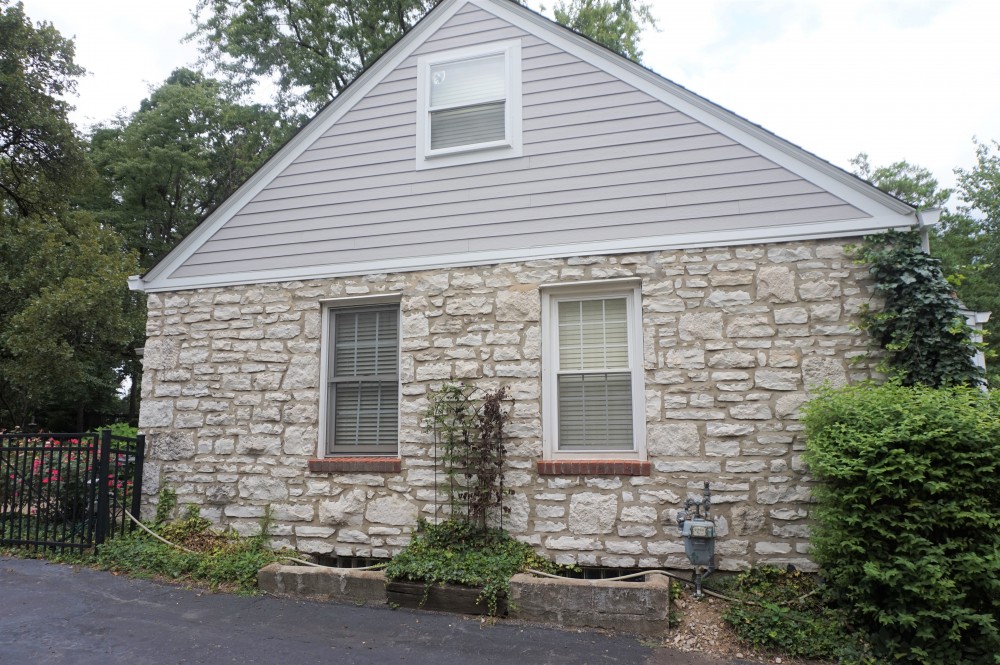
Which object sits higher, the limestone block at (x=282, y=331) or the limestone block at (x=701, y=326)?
the limestone block at (x=282, y=331)

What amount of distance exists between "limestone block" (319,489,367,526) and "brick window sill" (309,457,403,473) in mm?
231

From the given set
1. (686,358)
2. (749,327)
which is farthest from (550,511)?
(749,327)

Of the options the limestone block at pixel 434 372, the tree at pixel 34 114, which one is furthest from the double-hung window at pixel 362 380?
the tree at pixel 34 114

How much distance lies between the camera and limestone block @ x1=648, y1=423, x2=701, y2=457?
5.59 meters

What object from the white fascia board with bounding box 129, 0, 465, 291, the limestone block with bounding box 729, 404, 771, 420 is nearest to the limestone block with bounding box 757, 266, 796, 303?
the limestone block with bounding box 729, 404, 771, 420

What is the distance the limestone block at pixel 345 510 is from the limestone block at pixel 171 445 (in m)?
1.78

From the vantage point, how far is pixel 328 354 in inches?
272

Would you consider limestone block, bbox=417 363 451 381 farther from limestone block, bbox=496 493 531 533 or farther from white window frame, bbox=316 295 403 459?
limestone block, bbox=496 493 531 533

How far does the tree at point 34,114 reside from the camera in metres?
13.9

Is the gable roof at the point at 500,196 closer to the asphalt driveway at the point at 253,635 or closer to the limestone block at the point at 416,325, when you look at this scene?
the limestone block at the point at 416,325

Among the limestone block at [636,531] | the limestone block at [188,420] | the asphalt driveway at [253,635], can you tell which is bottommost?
the asphalt driveway at [253,635]

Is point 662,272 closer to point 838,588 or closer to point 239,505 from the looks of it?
point 838,588

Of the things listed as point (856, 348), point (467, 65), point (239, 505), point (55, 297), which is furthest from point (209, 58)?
point (856, 348)

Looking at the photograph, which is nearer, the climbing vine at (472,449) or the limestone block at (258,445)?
the climbing vine at (472,449)
